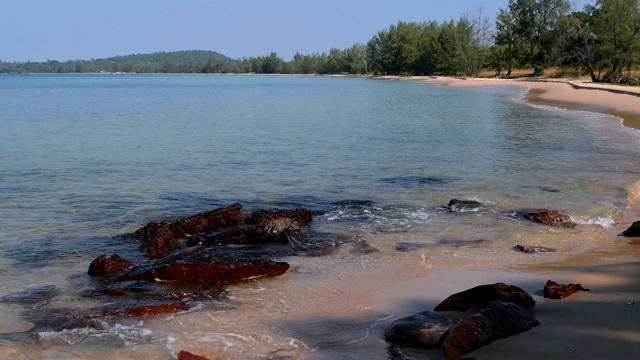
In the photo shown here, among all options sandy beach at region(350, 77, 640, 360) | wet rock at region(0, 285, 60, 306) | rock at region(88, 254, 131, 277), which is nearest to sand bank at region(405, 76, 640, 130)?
sandy beach at region(350, 77, 640, 360)

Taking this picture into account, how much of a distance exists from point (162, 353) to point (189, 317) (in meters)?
0.86

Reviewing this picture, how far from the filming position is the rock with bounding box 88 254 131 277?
7.87 meters

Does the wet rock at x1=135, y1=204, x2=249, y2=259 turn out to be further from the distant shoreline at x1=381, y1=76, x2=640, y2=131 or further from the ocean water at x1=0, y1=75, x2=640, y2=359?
the distant shoreline at x1=381, y1=76, x2=640, y2=131

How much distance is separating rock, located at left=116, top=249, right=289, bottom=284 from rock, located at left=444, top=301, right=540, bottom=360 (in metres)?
2.93

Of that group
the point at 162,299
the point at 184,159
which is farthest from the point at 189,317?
the point at 184,159

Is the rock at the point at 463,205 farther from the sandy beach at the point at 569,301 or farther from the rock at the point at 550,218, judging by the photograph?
the sandy beach at the point at 569,301

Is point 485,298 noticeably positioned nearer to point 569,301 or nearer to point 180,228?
point 569,301

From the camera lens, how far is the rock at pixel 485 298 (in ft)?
20.0

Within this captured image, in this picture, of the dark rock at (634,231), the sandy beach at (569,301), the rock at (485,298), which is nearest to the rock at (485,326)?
the sandy beach at (569,301)

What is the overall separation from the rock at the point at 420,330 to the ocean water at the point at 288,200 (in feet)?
0.94

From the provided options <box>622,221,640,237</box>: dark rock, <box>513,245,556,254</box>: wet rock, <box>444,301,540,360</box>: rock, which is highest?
<box>444,301,540,360</box>: rock

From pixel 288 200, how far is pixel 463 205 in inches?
134

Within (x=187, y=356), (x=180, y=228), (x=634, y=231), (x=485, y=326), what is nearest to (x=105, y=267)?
(x=180, y=228)

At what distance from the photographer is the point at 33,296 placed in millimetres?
7176
